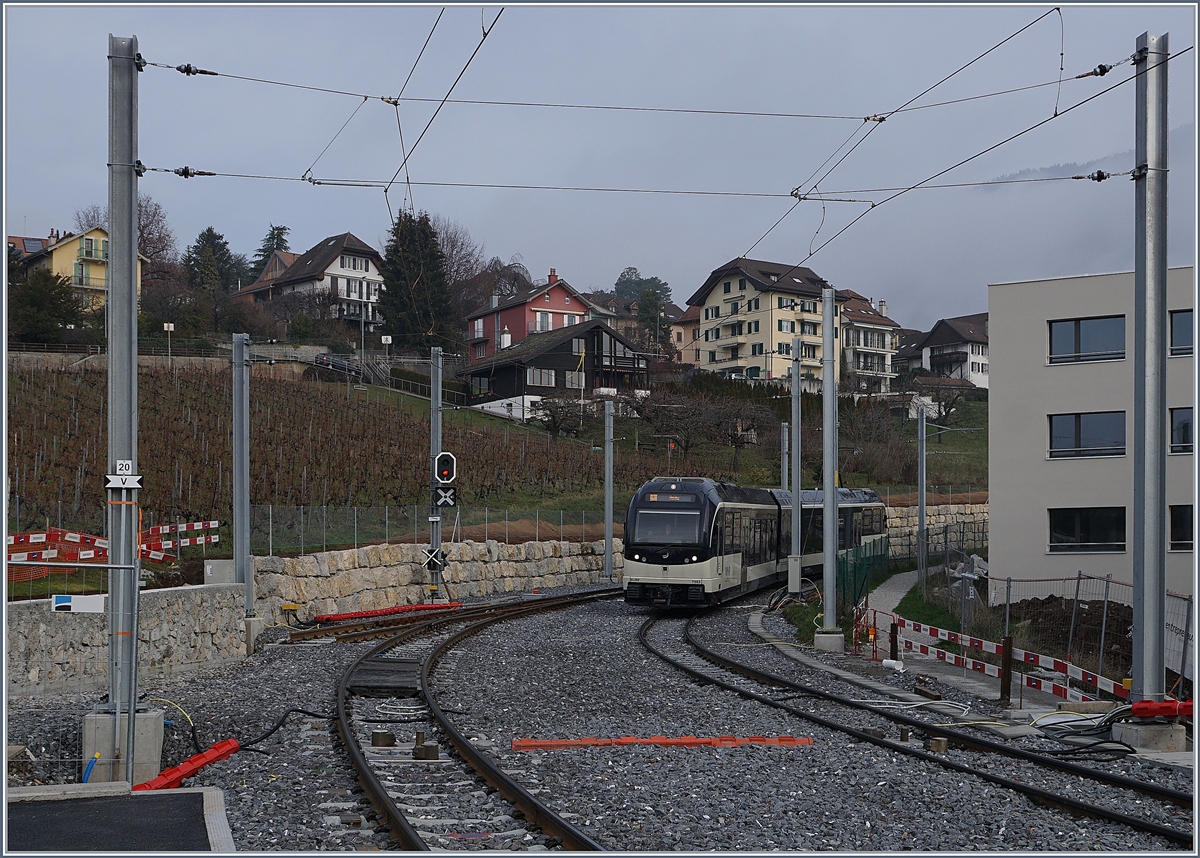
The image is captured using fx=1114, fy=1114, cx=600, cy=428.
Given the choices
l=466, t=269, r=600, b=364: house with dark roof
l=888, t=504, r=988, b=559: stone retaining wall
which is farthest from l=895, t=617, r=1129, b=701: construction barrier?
l=466, t=269, r=600, b=364: house with dark roof

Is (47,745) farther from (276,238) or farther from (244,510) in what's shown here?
(276,238)

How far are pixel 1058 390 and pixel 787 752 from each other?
22.9 metres

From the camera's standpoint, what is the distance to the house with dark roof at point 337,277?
3492 inches

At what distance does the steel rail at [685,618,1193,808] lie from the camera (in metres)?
8.10

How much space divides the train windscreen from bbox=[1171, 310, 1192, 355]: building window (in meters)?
13.0

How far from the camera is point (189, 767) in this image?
888 cm

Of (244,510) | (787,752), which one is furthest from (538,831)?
(244,510)

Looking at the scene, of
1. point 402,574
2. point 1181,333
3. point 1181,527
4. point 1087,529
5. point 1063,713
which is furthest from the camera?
point 1087,529

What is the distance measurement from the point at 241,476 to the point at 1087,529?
21721 mm

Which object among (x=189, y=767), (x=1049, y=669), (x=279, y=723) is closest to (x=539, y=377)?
(x=1049, y=669)

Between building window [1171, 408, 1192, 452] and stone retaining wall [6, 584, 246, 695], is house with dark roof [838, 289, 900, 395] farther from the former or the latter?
stone retaining wall [6, 584, 246, 695]

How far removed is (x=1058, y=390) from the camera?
29.7 metres

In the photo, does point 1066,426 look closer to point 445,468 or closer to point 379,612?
point 445,468

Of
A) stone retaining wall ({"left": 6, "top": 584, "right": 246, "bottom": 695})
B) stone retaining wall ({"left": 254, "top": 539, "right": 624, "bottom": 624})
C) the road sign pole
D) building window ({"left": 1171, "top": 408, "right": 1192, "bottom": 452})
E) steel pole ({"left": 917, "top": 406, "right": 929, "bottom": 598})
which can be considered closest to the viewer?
the road sign pole
